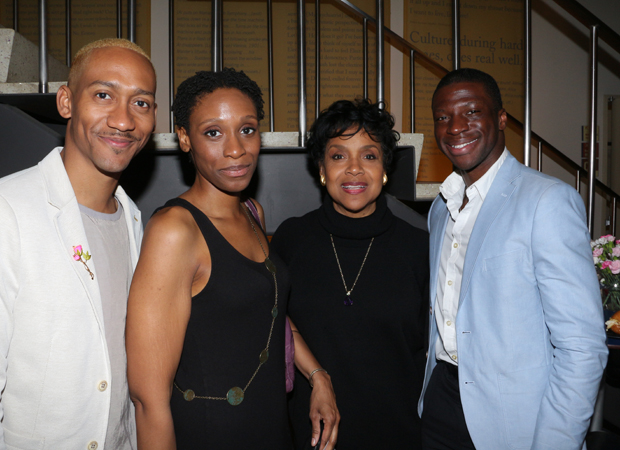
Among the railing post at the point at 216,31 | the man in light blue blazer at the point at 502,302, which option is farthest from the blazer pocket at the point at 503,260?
the railing post at the point at 216,31

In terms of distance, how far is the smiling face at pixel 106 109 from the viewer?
1176mm

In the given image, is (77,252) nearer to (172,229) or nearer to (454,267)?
(172,229)

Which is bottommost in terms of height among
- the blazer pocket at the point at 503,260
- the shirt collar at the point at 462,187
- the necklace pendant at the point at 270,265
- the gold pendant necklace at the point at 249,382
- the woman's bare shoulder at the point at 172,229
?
the gold pendant necklace at the point at 249,382

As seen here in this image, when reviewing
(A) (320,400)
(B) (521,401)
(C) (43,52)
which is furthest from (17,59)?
(B) (521,401)

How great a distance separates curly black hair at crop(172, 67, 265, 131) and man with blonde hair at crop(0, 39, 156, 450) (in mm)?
125

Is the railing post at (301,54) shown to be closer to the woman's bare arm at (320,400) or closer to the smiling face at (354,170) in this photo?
the smiling face at (354,170)

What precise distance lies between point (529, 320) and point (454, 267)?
0.33 m

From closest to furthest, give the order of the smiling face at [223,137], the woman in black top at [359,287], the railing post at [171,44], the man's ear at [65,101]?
the man's ear at [65,101]
the smiling face at [223,137]
the woman in black top at [359,287]
the railing post at [171,44]

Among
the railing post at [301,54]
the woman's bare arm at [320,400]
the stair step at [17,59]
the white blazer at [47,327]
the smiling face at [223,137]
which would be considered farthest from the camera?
the railing post at [301,54]

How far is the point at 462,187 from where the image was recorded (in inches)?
66.6

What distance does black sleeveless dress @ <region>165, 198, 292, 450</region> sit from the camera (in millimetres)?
1242

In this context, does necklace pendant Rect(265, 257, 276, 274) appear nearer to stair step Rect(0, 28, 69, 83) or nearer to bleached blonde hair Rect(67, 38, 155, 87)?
bleached blonde hair Rect(67, 38, 155, 87)

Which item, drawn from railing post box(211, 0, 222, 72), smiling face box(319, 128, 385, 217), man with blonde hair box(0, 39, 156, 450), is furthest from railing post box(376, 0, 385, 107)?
man with blonde hair box(0, 39, 156, 450)

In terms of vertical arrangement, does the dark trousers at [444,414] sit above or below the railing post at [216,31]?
below
